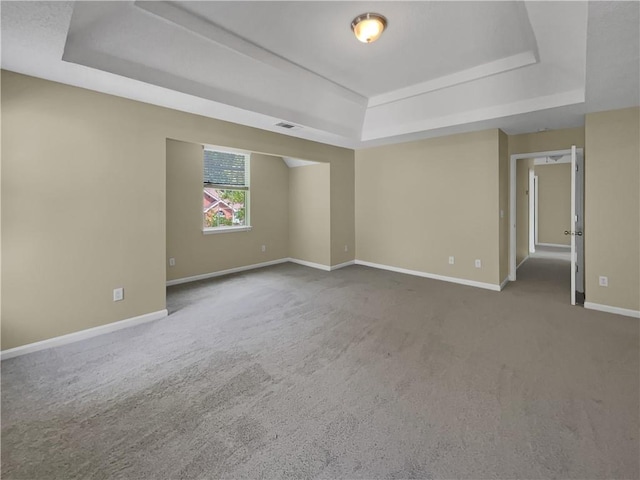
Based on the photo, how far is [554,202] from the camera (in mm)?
8320

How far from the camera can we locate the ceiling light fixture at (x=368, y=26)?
2.36 m

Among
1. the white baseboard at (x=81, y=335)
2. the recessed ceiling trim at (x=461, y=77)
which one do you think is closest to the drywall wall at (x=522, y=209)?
the recessed ceiling trim at (x=461, y=77)

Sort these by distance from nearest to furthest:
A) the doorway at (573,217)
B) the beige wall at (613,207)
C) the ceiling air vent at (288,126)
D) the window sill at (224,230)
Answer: the beige wall at (613,207) → the doorway at (573,217) → the ceiling air vent at (288,126) → the window sill at (224,230)

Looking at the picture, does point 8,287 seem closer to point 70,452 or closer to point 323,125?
point 70,452

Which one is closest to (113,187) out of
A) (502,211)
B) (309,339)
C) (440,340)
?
(309,339)

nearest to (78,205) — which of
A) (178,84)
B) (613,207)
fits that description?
(178,84)

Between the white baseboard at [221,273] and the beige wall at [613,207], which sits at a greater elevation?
the beige wall at [613,207]

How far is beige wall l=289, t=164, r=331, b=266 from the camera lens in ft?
19.1

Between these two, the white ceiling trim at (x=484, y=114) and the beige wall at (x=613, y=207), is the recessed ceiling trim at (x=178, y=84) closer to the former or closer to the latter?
the white ceiling trim at (x=484, y=114)

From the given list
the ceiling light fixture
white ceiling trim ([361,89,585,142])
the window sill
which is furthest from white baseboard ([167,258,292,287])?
the ceiling light fixture

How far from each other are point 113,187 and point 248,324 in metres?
2.00

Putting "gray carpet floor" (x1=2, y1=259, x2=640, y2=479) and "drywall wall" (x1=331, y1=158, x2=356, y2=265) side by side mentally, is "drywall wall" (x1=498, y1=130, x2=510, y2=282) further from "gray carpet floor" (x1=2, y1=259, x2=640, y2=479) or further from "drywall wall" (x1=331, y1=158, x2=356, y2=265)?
"drywall wall" (x1=331, y1=158, x2=356, y2=265)

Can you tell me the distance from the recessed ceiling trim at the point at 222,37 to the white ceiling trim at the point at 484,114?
55.3 inches

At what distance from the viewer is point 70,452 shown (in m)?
1.58
